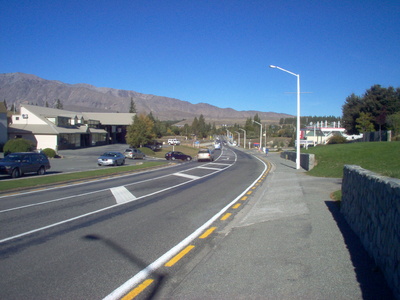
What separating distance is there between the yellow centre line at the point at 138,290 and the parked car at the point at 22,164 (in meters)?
19.3

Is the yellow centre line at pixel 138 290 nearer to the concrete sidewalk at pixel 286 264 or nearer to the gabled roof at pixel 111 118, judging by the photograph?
the concrete sidewalk at pixel 286 264

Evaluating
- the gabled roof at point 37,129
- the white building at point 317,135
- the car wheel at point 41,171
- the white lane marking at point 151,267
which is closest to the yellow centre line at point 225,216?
the white lane marking at point 151,267

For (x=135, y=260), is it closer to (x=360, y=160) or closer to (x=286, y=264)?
(x=286, y=264)

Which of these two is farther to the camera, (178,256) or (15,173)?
(15,173)

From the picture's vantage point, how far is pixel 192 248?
7414 mm

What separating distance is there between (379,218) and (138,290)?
3803mm

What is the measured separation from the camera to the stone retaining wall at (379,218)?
4.72m

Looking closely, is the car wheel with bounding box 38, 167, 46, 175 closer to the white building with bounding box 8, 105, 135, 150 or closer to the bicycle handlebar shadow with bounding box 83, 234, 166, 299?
the bicycle handlebar shadow with bounding box 83, 234, 166, 299

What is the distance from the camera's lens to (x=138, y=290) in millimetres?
5219

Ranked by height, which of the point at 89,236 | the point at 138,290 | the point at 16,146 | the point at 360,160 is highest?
the point at 360,160

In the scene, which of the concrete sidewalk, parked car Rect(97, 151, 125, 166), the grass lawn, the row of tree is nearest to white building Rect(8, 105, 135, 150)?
parked car Rect(97, 151, 125, 166)

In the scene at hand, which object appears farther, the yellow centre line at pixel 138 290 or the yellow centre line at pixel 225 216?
the yellow centre line at pixel 225 216

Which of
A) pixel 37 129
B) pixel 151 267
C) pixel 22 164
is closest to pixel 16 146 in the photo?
pixel 37 129

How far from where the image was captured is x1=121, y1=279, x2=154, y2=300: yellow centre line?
5.01 metres
